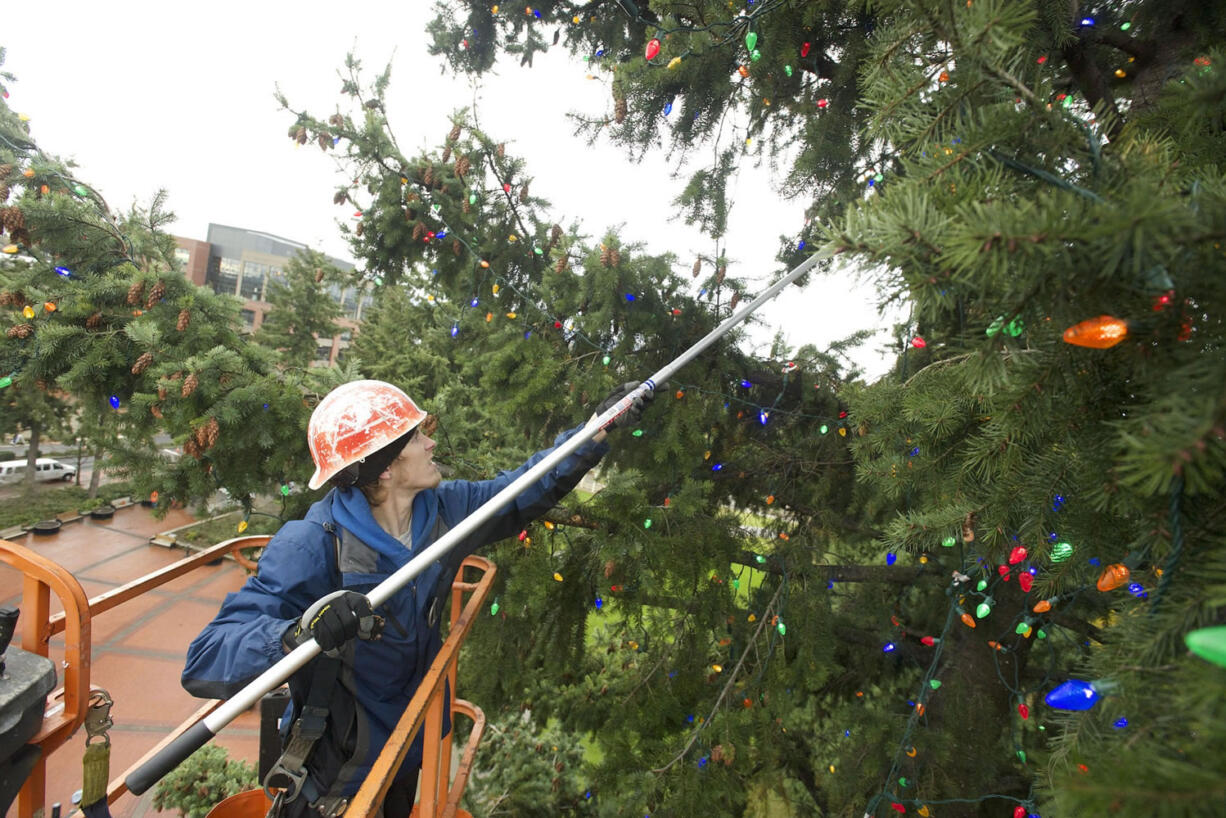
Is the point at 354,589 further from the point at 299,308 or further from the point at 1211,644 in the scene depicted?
the point at 299,308

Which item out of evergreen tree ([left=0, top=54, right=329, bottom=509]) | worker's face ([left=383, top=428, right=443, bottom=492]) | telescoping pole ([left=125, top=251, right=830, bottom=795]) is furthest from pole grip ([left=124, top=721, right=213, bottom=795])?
evergreen tree ([left=0, top=54, right=329, bottom=509])

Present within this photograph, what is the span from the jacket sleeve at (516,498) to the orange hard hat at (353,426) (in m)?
0.48

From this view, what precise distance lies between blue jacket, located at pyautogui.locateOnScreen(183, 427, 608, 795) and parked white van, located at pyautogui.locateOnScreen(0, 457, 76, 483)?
26084 mm

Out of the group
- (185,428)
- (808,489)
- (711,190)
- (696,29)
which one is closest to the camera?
(696,29)

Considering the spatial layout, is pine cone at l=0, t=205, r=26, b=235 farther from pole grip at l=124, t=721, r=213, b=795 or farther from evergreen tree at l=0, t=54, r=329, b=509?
pole grip at l=124, t=721, r=213, b=795

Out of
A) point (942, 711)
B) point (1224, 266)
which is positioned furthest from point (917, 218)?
point (942, 711)

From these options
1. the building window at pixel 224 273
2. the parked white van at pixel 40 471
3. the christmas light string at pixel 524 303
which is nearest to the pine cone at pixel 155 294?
the christmas light string at pixel 524 303

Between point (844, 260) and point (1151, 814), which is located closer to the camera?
point (1151, 814)

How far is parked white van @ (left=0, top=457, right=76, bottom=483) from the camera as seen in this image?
66.1ft

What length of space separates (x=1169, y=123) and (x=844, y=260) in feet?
3.23

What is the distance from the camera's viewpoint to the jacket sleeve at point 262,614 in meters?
1.83

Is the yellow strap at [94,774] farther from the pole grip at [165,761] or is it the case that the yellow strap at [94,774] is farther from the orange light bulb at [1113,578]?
the orange light bulb at [1113,578]

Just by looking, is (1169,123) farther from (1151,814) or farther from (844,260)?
(1151,814)

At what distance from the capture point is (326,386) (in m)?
3.61
